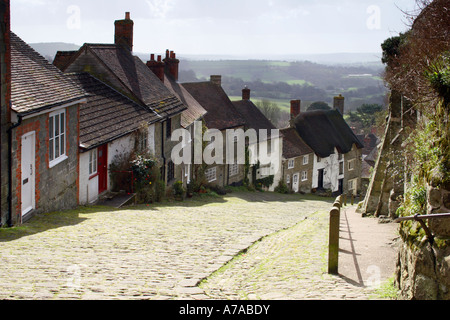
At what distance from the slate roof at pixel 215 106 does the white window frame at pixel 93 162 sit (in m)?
19.3

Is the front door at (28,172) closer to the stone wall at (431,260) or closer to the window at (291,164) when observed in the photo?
the stone wall at (431,260)

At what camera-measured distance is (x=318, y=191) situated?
5091 centimetres

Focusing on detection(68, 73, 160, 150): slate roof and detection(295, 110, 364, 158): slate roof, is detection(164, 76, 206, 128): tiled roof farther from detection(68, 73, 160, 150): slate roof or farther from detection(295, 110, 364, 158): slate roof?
detection(295, 110, 364, 158): slate roof

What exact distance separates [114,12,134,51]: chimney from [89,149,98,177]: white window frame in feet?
40.0

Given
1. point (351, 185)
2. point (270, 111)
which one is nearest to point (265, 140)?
point (351, 185)

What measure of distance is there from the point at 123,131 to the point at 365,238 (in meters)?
11.5

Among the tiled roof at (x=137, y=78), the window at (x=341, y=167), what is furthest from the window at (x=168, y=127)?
the window at (x=341, y=167)

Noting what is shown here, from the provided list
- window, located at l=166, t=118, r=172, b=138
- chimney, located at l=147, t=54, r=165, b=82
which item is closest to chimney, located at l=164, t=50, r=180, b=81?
chimney, located at l=147, t=54, r=165, b=82

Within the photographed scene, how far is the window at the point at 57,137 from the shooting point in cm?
1499

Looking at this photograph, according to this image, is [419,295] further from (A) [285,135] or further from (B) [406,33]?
(A) [285,135]

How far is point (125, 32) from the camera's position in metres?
29.5

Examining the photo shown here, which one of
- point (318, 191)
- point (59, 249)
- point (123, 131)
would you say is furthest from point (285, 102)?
point (59, 249)

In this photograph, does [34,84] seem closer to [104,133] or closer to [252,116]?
[104,133]

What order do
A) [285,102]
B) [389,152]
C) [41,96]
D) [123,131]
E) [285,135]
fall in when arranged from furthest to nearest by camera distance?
[285,102] < [285,135] < [123,131] < [389,152] < [41,96]
